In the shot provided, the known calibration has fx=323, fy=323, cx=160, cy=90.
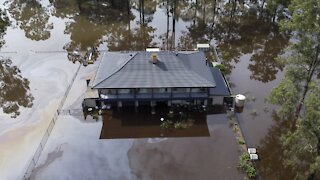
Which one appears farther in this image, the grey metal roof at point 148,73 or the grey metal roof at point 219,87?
the grey metal roof at point 219,87

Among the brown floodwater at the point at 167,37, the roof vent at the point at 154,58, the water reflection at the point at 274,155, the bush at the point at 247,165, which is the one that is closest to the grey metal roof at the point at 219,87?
the brown floodwater at the point at 167,37

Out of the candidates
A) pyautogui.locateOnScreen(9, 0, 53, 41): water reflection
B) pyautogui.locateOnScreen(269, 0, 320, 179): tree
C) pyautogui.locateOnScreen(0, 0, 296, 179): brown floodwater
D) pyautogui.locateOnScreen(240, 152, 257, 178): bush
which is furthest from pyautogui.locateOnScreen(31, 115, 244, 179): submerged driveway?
pyautogui.locateOnScreen(9, 0, 53, 41): water reflection

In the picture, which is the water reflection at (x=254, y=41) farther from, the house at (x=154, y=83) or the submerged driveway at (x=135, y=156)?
the submerged driveway at (x=135, y=156)

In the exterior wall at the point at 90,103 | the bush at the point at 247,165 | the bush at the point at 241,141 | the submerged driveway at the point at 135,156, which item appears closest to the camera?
the bush at the point at 247,165

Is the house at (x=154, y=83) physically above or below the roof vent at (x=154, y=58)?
below

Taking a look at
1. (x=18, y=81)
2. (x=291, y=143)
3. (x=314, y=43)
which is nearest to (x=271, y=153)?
(x=291, y=143)

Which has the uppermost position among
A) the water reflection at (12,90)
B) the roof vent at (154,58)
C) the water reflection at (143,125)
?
the roof vent at (154,58)

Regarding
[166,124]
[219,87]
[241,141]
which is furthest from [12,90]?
[241,141]

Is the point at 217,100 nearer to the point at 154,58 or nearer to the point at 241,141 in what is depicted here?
the point at 241,141
